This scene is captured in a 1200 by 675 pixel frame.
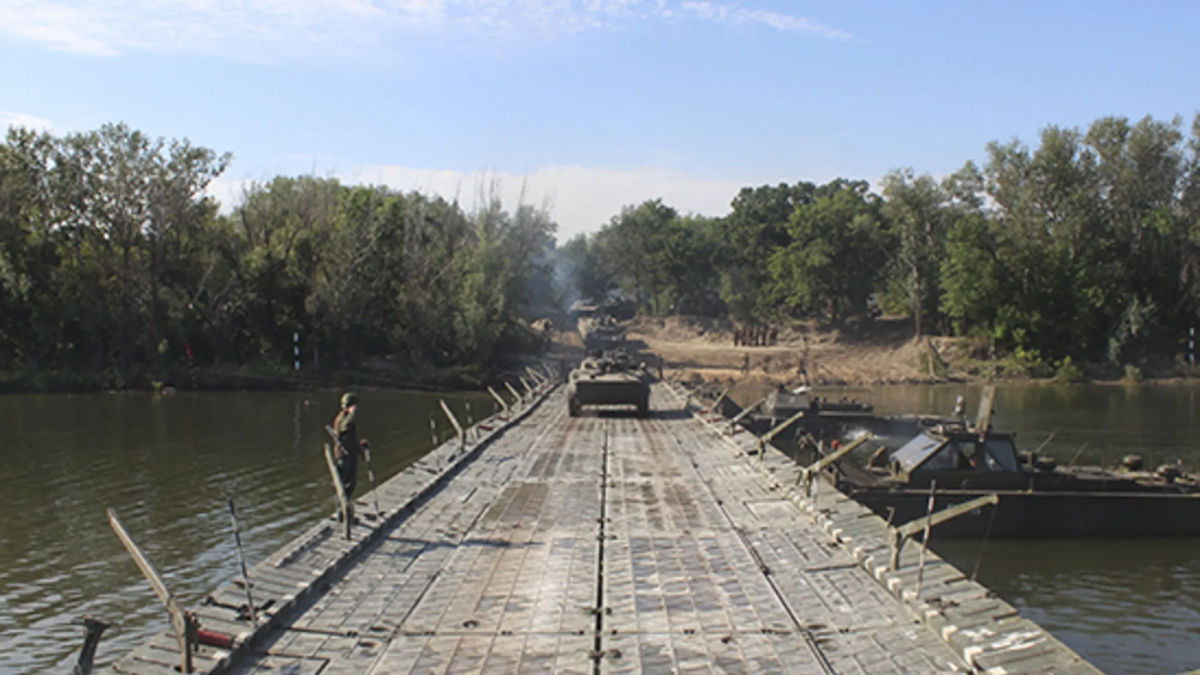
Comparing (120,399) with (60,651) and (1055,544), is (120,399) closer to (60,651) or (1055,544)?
(60,651)

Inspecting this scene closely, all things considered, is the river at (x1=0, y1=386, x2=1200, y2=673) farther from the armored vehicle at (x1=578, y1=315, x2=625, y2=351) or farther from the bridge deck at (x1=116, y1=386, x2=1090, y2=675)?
the armored vehicle at (x1=578, y1=315, x2=625, y2=351)

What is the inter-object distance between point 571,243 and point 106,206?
115m

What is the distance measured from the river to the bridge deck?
3.53 metres

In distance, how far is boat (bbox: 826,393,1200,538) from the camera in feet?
57.1

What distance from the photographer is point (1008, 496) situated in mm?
17703

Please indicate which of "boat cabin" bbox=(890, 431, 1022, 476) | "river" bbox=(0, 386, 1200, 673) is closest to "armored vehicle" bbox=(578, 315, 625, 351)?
"river" bbox=(0, 386, 1200, 673)

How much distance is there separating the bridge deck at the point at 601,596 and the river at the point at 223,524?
353cm

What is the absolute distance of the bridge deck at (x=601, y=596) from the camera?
807 cm

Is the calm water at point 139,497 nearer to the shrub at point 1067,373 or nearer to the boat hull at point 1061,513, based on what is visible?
the boat hull at point 1061,513

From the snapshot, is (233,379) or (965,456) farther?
(233,379)

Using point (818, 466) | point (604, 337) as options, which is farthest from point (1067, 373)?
point (818, 466)

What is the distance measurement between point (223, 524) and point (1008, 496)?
44.2ft

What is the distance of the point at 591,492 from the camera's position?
15203 millimetres

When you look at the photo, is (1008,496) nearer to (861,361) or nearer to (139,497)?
(139,497)
